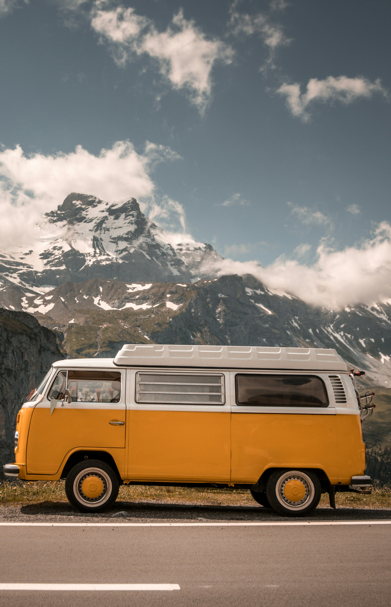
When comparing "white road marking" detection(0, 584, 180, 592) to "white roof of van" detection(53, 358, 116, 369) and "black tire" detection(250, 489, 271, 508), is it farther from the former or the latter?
"black tire" detection(250, 489, 271, 508)

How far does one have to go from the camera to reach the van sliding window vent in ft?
33.7

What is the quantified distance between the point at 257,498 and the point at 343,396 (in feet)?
12.2

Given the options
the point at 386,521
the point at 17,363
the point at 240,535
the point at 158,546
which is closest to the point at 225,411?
the point at 240,535

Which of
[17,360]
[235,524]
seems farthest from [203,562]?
[17,360]

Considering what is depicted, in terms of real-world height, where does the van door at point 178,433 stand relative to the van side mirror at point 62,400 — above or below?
below

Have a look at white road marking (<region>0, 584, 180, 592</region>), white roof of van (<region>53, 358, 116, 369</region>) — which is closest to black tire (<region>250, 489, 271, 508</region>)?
white roof of van (<region>53, 358, 116, 369</region>)

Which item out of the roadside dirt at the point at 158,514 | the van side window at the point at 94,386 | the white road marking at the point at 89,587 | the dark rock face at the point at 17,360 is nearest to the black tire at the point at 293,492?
the roadside dirt at the point at 158,514

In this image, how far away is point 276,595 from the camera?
5555 mm

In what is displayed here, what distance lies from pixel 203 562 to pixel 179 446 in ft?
10.9

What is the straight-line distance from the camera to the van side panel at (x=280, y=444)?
32.3 feet

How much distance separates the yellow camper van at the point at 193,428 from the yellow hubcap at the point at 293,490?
2cm

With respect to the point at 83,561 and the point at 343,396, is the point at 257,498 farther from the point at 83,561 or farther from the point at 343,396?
the point at 83,561

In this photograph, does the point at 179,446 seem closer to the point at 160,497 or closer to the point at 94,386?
the point at 94,386

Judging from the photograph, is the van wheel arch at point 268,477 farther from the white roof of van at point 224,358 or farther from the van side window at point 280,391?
the white roof of van at point 224,358
